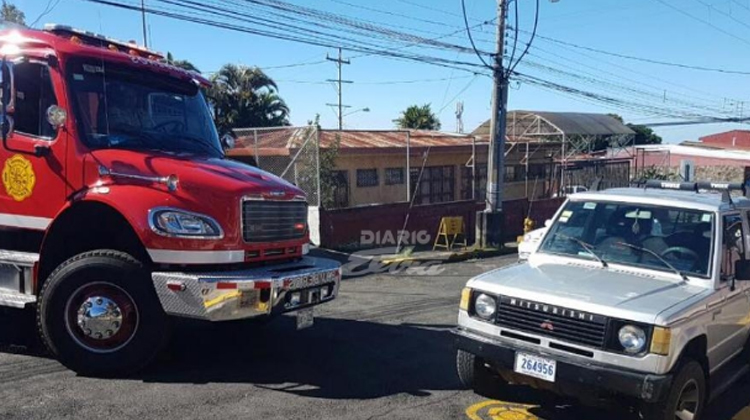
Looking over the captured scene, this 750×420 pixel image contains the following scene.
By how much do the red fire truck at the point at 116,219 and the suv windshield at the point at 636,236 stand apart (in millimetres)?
2256

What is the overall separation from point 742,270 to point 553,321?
1686mm

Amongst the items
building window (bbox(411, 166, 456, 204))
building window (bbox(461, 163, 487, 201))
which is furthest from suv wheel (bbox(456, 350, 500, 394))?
building window (bbox(461, 163, 487, 201))

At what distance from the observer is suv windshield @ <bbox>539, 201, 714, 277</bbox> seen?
17.1 ft

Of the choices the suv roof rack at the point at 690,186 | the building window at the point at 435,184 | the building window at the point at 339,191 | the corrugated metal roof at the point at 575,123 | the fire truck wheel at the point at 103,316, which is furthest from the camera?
the corrugated metal roof at the point at 575,123

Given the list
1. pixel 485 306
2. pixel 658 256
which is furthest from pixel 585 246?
pixel 485 306

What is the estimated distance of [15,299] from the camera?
5.87 metres

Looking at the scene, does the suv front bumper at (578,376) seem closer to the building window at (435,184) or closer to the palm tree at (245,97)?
the building window at (435,184)

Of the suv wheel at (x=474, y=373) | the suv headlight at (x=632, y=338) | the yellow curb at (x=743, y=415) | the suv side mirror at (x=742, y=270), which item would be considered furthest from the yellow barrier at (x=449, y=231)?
the suv headlight at (x=632, y=338)

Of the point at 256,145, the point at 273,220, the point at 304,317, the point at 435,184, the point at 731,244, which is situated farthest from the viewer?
the point at 435,184

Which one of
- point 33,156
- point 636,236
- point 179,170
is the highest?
point 33,156

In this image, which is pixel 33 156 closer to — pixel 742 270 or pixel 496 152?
pixel 742 270

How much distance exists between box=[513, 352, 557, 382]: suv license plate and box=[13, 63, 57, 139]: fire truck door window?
4437 mm

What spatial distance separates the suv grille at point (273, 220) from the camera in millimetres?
5784

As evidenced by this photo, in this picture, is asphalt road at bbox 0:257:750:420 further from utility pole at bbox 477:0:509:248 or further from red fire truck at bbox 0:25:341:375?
utility pole at bbox 477:0:509:248
